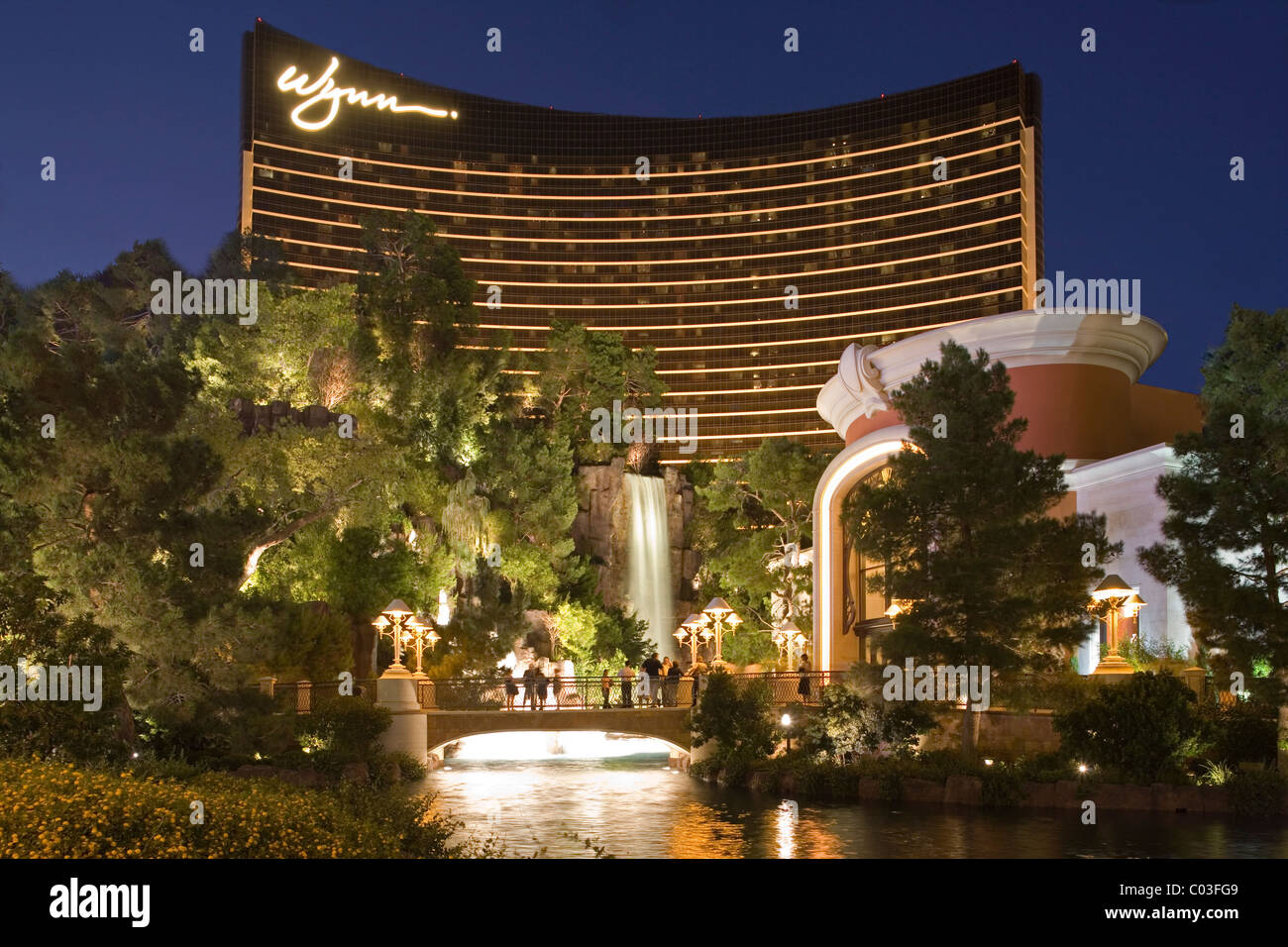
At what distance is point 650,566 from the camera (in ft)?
185

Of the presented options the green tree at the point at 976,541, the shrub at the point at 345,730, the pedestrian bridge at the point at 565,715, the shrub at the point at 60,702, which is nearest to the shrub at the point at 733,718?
the pedestrian bridge at the point at 565,715

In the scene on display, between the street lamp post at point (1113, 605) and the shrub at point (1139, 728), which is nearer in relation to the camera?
the shrub at point (1139, 728)

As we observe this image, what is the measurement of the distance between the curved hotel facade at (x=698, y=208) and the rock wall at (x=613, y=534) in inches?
1379

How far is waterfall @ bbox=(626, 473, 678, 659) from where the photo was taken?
5603 cm

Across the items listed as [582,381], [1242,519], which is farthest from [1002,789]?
[582,381]

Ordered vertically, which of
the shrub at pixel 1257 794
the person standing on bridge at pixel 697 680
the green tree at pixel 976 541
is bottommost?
the shrub at pixel 1257 794

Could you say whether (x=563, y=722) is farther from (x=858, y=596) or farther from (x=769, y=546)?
(x=769, y=546)

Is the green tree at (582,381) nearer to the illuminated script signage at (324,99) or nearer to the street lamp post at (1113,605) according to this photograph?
the street lamp post at (1113,605)

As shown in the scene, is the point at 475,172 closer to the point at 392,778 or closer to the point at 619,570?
the point at 619,570

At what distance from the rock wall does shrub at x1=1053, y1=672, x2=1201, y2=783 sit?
3411cm

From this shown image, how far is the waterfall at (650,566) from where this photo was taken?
184 feet

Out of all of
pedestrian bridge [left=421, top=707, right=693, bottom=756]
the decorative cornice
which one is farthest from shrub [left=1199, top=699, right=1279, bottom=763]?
pedestrian bridge [left=421, top=707, right=693, bottom=756]
